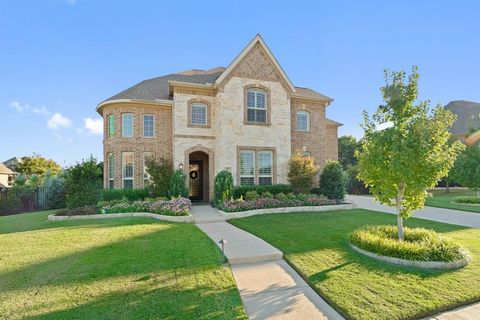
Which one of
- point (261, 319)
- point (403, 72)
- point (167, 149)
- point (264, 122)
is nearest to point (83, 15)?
point (167, 149)

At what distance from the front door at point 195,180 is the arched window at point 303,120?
7832 mm

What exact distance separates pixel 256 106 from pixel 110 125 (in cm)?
998

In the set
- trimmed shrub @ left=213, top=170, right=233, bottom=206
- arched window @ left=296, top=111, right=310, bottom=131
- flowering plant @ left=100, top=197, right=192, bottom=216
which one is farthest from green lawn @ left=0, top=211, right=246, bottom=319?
arched window @ left=296, top=111, right=310, bottom=131

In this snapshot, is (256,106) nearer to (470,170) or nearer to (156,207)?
(156,207)

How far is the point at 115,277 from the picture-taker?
4.83 metres

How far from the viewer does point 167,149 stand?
16578mm

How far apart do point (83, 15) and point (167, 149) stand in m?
8.27

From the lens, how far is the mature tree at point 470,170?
16.9 metres

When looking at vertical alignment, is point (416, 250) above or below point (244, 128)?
below

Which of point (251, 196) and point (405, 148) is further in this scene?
point (251, 196)

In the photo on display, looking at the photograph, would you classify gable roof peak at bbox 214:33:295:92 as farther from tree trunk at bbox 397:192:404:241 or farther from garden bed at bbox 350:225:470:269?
garden bed at bbox 350:225:470:269

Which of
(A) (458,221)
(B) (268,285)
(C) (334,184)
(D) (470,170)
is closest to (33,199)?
(B) (268,285)

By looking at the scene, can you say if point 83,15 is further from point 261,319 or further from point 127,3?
point 261,319

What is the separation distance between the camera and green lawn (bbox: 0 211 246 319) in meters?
3.77
